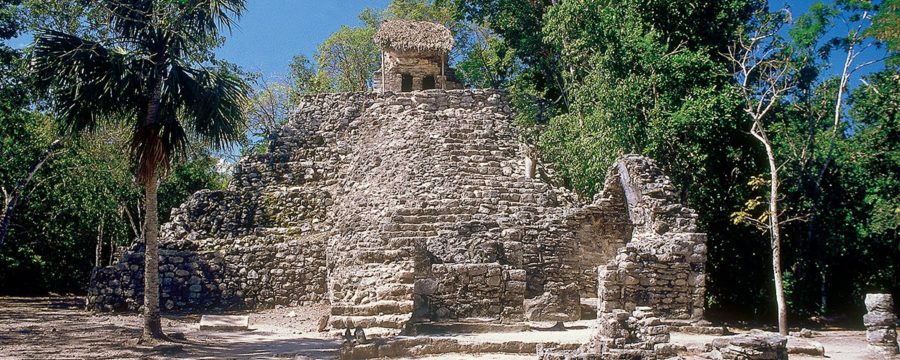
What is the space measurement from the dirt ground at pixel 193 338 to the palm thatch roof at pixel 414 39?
11492 mm

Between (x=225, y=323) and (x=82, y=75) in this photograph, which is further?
(x=225, y=323)

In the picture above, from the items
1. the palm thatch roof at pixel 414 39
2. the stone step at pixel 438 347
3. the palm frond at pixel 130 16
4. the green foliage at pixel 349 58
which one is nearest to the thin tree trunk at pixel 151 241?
the palm frond at pixel 130 16

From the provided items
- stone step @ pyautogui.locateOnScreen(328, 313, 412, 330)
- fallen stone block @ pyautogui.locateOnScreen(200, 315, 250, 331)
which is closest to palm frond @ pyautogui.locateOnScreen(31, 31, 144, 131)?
fallen stone block @ pyautogui.locateOnScreen(200, 315, 250, 331)

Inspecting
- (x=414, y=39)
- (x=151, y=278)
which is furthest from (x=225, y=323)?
(x=414, y=39)

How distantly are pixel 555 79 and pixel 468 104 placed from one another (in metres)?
4.29

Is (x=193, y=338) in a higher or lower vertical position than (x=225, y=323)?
lower

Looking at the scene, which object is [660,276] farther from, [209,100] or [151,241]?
[151,241]

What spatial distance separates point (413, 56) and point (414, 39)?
81 cm

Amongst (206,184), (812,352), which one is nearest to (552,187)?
(812,352)

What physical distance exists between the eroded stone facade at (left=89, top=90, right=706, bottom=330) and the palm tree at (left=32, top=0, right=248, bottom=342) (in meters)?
3.46

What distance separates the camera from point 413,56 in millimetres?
24172

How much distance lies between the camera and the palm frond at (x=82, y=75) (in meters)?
9.77

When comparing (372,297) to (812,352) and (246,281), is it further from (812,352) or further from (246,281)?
(812,352)

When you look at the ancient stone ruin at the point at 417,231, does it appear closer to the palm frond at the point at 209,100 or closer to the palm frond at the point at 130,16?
the palm frond at the point at 209,100
